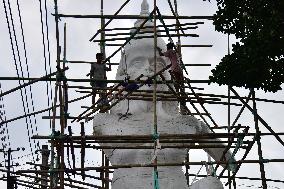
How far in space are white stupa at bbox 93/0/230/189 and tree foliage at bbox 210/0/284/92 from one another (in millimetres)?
3620

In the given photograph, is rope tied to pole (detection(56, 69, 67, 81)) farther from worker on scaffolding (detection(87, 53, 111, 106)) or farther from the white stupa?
the white stupa

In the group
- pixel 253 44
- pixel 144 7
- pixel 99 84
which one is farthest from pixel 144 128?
pixel 253 44

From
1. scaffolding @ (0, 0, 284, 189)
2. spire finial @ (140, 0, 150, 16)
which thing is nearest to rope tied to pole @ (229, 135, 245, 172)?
scaffolding @ (0, 0, 284, 189)

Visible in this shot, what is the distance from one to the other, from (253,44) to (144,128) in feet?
16.9

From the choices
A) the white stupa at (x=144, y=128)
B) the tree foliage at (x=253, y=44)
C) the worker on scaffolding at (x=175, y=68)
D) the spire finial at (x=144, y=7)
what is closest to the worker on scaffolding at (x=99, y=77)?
the white stupa at (x=144, y=128)

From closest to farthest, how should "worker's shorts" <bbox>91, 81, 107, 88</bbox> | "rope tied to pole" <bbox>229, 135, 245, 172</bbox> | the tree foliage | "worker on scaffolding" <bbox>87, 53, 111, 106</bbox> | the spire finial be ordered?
the tree foliage → "rope tied to pole" <bbox>229, 135, 245, 172</bbox> → "worker on scaffolding" <bbox>87, 53, 111, 106</bbox> → "worker's shorts" <bbox>91, 81, 107, 88</bbox> → the spire finial

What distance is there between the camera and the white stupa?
12781 millimetres

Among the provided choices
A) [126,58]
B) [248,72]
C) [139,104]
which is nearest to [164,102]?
[139,104]

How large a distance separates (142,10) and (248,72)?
7.54m

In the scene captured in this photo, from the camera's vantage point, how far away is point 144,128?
1313 cm

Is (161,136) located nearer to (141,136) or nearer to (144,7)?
(141,136)

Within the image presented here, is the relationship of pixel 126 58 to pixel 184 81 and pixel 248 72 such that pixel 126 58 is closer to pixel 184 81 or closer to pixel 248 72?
pixel 184 81

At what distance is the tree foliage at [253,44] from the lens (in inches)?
329

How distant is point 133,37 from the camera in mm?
14180
